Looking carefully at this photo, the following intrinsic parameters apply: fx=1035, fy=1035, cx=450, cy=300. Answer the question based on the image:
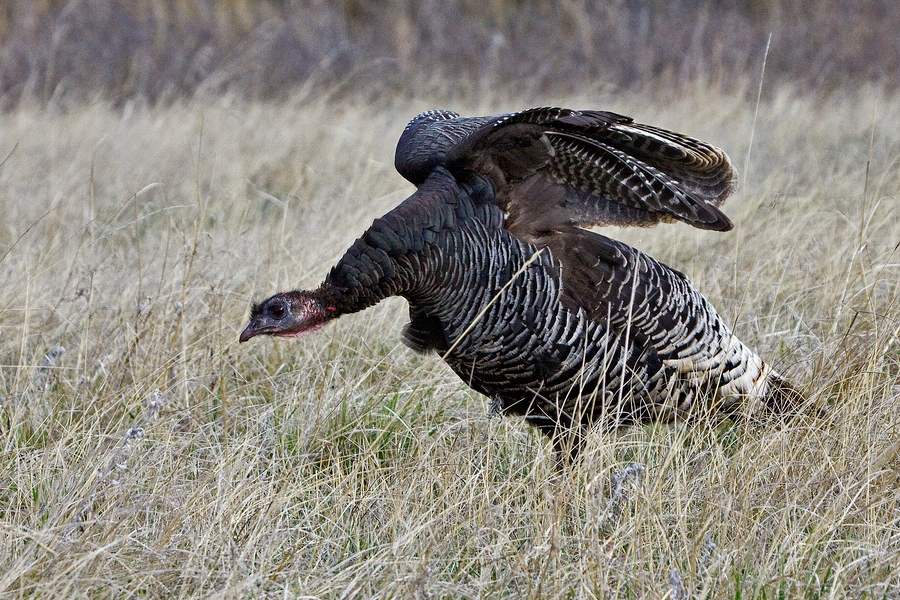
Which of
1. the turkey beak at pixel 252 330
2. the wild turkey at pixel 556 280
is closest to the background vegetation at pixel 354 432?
the wild turkey at pixel 556 280

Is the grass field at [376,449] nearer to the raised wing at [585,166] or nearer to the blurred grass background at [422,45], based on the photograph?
the raised wing at [585,166]

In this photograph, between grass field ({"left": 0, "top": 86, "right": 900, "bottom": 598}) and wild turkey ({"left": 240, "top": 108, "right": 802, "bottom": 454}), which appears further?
wild turkey ({"left": 240, "top": 108, "right": 802, "bottom": 454})

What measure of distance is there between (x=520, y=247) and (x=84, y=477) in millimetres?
1517

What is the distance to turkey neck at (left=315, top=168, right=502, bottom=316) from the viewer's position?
3295 mm

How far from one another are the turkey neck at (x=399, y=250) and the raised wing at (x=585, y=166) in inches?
6.0

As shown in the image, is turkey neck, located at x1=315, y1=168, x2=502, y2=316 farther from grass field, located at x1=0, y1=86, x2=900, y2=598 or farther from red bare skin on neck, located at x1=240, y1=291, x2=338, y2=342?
grass field, located at x1=0, y1=86, x2=900, y2=598

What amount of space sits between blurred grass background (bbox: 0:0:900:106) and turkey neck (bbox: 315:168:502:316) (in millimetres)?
6946

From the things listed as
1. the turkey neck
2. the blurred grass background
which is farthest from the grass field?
the blurred grass background

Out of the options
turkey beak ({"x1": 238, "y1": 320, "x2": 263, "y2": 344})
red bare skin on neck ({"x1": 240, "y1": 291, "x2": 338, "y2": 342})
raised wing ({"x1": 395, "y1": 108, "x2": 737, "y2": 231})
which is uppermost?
raised wing ({"x1": 395, "y1": 108, "x2": 737, "y2": 231})

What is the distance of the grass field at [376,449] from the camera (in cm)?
260

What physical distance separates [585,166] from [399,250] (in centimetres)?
71

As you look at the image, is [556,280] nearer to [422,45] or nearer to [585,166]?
[585,166]

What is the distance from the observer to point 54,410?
143 inches

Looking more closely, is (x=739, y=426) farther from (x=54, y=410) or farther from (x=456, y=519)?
(x=54, y=410)
